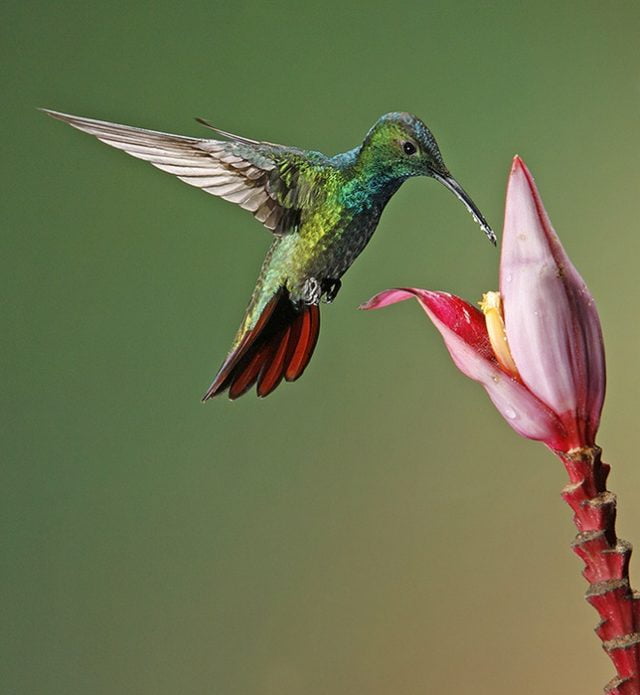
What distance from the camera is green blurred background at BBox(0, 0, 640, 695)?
938 mm

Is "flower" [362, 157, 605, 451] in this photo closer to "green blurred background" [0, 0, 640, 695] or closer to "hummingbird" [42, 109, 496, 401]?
"hummingbird" [42, 109, 496, 401]

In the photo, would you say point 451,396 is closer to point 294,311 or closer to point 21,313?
point 294,311

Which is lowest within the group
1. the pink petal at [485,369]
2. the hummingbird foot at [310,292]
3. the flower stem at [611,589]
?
the flower stem at [611,589]

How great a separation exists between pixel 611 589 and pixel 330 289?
0.51 m

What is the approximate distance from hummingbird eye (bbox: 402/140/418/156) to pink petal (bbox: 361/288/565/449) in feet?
0.81

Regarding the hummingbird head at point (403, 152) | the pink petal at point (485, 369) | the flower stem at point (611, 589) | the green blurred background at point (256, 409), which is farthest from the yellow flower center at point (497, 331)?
the green blurred background at point (256, 409)

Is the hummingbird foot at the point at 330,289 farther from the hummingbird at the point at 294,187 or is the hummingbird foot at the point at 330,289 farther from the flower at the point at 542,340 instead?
the flower at the point at 542,340

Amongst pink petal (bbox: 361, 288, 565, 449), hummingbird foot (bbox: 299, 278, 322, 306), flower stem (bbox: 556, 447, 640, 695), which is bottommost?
flower stem (bbox: 556, 447, 640, 695)

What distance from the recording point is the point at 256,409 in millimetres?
979

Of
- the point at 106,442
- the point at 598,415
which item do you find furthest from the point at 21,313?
the point at 598,415

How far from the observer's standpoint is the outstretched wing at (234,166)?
79cm

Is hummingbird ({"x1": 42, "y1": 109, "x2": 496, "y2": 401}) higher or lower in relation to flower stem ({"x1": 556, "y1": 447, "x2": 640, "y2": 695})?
higher

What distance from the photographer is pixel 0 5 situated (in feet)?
3.12

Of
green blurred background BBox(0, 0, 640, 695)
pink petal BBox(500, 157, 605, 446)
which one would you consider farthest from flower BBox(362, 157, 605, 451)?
green blurred background BBox(0, 0, 640, 695)
